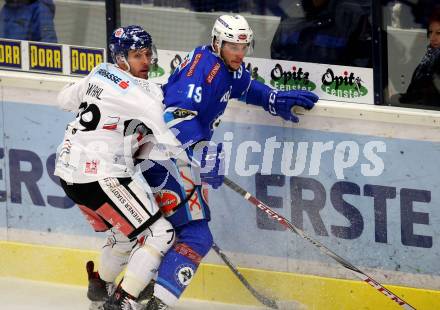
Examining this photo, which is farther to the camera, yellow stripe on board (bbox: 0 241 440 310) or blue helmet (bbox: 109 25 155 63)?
yellow stripe on board (bbox: 0 241 440 310)

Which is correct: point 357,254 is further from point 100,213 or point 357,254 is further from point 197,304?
point 100,213

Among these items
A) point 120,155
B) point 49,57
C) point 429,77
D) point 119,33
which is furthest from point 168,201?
point 429,77

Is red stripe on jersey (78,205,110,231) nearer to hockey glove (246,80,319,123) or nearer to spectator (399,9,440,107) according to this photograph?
hockey glove (246,80,319,123)

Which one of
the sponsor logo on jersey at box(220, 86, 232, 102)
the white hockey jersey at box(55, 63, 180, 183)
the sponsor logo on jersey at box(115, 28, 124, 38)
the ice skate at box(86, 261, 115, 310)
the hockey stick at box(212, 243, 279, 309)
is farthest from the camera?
the hockey stick at box(212, 243, 279, 309)

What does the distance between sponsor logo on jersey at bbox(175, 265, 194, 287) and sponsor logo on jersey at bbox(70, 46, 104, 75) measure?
127cm

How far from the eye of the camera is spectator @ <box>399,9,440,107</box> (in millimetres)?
5184

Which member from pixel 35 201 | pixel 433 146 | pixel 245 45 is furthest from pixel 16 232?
pixel 433 146

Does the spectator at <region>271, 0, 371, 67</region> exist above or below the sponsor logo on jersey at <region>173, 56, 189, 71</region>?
above

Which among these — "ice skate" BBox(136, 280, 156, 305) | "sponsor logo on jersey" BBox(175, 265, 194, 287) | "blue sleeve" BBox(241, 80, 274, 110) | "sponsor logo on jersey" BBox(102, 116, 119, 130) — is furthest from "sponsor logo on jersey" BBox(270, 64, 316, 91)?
"ice skate" BBox(136, 280, 156, 305)

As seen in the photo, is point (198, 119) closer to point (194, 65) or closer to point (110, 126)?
point (194, 65)

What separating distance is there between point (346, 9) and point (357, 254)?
1144mm

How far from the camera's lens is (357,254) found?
5449 millimetres

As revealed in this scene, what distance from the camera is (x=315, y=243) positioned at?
5.36 metres

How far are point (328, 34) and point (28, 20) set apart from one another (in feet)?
5.30
